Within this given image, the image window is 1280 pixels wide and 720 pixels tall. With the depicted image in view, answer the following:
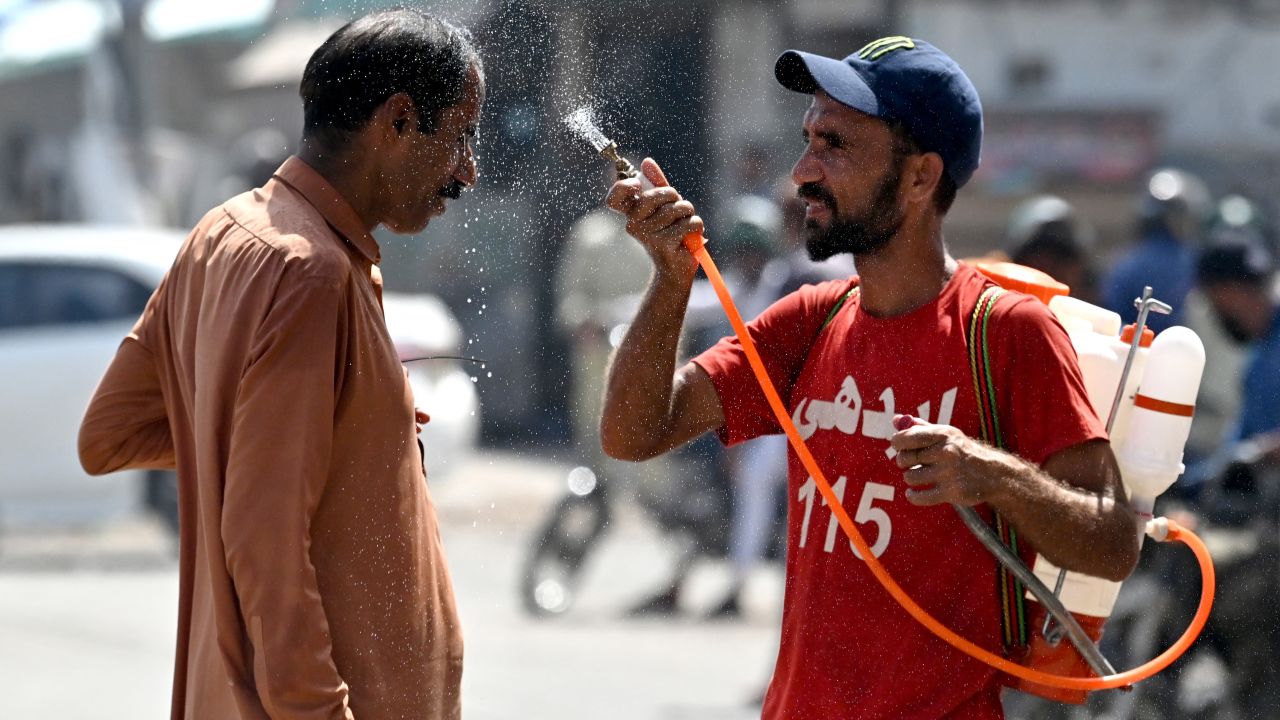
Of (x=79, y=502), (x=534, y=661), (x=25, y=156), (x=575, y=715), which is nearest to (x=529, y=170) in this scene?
(x=575, y=715)

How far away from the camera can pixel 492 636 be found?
739 centimetres

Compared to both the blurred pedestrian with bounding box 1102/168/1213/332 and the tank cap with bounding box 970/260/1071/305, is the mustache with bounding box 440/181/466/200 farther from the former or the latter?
the blurred pedestrian with bounding box 1102/168/1213/332

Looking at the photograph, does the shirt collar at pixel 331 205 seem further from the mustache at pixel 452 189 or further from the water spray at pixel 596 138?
the water spray at pixel 596 138

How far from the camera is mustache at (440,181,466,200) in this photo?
2723 millimetres

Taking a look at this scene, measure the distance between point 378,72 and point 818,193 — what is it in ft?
2.39

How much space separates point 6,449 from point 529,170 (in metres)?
6.21

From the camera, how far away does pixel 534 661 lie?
22.8ft

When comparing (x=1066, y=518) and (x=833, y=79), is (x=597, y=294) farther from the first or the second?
(x=1066, y=518)

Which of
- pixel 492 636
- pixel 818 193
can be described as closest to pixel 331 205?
pixel 818 193

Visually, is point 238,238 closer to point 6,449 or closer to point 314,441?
point 314,441

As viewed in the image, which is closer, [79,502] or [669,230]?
[669,230]

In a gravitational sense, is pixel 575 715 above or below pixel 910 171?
below

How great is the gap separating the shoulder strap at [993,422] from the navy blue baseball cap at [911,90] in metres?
0.29

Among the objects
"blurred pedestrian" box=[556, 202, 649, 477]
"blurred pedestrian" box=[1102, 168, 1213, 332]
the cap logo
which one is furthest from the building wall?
the cap logo
